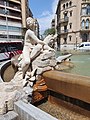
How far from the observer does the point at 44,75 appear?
4.12m

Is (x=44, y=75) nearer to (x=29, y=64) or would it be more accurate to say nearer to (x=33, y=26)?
(x=29, y=64)

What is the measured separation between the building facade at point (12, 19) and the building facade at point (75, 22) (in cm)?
1151

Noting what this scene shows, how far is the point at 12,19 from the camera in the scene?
38.0 metres

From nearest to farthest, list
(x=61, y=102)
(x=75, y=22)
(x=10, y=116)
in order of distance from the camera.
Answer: (x=10, y=116)
(x=61, y=102)
(x=75, y=22)

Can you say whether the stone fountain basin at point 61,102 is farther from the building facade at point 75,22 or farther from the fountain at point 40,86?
the building facade at point 75,22

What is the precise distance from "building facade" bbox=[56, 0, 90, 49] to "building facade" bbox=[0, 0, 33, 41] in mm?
11514

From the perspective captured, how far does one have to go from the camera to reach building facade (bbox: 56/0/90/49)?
41.0 m

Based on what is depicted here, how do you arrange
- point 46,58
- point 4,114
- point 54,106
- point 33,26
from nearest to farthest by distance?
point 4,114 → point 54,106 → point 46,58 → point 33,26

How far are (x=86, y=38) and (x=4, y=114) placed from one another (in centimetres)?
4053

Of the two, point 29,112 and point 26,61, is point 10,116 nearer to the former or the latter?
point 29,112

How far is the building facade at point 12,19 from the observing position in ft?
112

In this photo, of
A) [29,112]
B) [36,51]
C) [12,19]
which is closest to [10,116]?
[29,112]

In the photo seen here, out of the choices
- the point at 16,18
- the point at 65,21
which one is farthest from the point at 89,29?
the point at 16,18

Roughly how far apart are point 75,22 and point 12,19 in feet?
51.6
